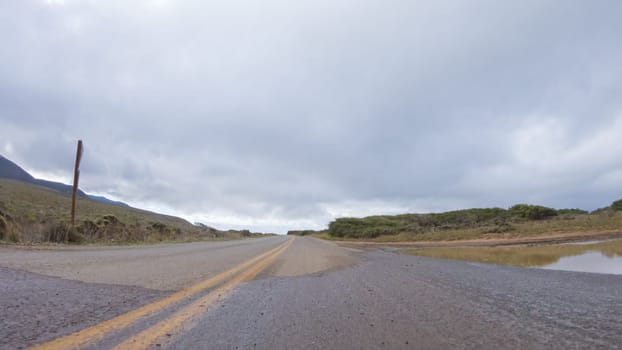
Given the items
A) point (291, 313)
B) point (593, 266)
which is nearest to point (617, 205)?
point (593, 266)

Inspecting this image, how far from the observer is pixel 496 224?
2752 cm

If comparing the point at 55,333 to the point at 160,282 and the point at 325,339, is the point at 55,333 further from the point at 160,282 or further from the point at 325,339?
the point at 160,282

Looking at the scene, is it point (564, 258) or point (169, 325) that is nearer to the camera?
point (169, 325)

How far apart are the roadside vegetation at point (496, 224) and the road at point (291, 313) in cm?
1976

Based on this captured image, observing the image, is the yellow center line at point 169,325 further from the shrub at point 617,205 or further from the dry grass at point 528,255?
the shrub at point 617,205

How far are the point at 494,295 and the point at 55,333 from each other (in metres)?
4.15

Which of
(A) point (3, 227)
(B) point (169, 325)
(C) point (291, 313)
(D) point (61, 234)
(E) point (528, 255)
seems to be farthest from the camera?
(D) point (61, 234)

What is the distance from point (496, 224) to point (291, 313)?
2966 centimetres

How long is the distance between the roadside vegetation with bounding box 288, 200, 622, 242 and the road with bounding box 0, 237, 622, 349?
1976 cm

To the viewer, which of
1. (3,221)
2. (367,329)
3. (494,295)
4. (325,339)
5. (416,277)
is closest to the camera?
(325,339)

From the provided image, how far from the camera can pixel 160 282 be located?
4.09 m

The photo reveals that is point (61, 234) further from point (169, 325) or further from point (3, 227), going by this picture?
point (169, 325)

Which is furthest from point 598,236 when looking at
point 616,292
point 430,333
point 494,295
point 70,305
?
point 70,305

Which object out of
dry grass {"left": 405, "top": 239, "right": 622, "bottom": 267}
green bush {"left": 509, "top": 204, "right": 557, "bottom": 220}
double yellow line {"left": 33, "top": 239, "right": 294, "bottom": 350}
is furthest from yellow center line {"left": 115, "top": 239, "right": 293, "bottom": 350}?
green bush {"left": 509, "top": 204, "right": 557, "bottom": 220}
